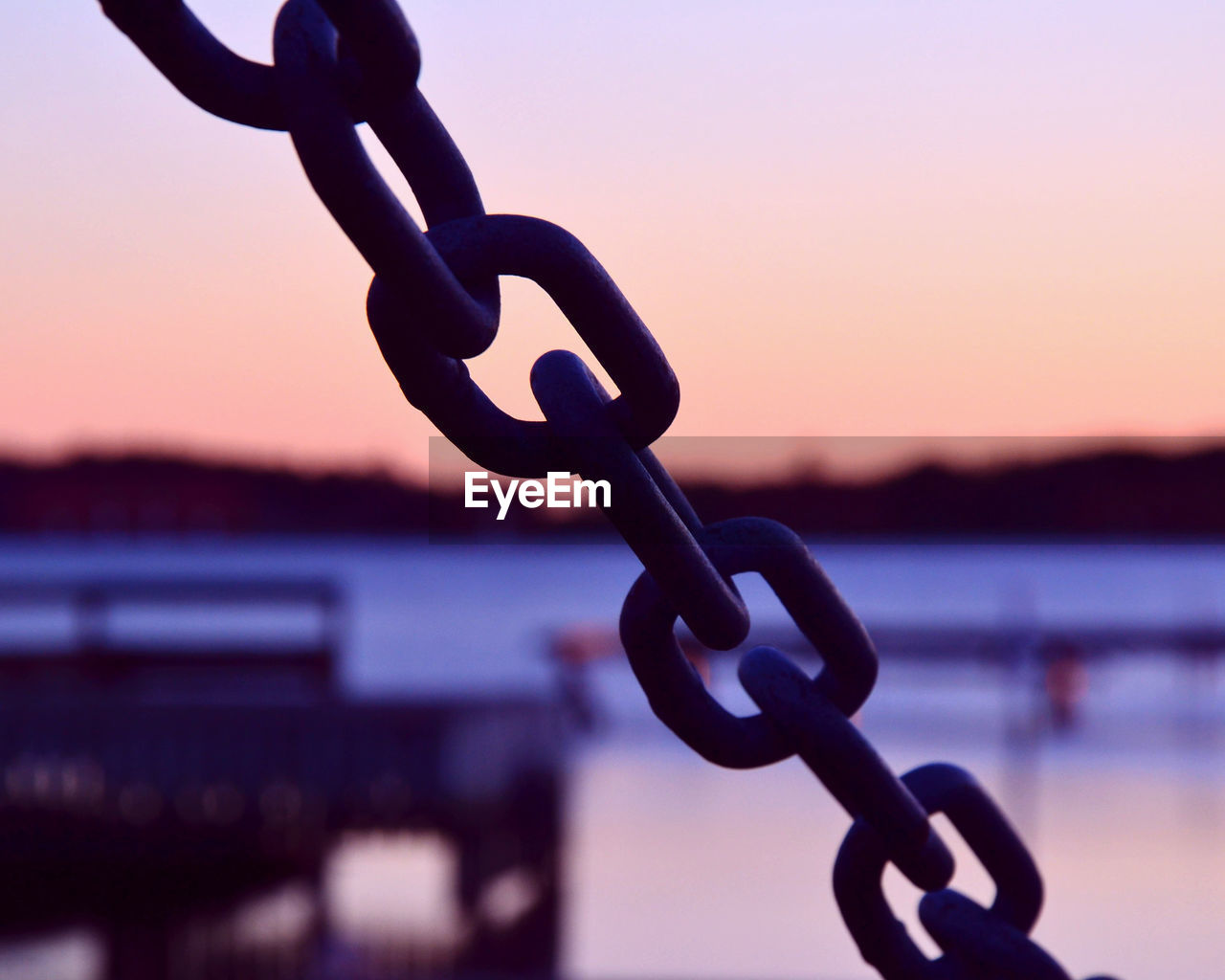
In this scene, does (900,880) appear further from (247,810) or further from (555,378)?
(555,378)

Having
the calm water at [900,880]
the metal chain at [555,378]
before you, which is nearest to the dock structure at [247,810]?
the calm water at [900,880]

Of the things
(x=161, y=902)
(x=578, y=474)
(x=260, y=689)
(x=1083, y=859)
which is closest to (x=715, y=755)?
(x=578, y=474)

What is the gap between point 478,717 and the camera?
7148 millimetres

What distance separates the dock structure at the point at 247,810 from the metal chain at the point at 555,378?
5.96 meters

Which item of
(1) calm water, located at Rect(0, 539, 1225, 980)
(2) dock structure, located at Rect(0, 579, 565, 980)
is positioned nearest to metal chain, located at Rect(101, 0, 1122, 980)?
(1) calm water, located at Rect(0, 539, 1225, 980)

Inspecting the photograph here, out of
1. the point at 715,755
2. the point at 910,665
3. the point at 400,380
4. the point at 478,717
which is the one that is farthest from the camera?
the point at 910,665

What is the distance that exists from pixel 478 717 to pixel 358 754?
65cm

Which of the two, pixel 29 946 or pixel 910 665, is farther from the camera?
pixel 910 665

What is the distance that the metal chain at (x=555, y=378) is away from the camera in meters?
0.55

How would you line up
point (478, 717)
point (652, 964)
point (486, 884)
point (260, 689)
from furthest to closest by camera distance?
1. point (260, 689)
2. point (486, 884)
3. point (478, 717)
4. point (652, 964)

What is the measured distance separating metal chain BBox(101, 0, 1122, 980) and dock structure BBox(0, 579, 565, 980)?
19.6 ft

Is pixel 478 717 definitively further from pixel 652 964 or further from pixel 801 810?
pixel 801 810

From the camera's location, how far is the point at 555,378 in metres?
0.65

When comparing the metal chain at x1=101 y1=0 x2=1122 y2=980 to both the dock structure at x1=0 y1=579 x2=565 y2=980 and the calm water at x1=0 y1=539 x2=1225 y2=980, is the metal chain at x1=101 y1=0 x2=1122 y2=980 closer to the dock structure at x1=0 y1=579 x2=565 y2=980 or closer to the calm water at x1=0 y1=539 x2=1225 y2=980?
the calm water at x1=0 y1=539 x2=1225 y2=980
